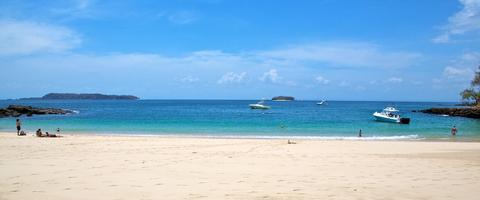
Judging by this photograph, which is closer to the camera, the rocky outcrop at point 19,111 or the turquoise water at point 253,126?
the turquoise water at point 253,126

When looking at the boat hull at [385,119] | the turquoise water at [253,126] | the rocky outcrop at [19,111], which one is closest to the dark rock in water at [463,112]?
the turquoise water at [253,126]

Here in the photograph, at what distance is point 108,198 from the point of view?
9445 mm

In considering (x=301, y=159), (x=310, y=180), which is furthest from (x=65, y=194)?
(x=301, y=159)

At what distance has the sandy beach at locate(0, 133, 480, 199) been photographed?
10.0 metres

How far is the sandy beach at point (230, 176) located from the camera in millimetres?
10023

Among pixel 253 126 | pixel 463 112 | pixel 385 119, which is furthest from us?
pixel 463 112

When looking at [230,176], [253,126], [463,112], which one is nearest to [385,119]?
[253,126]

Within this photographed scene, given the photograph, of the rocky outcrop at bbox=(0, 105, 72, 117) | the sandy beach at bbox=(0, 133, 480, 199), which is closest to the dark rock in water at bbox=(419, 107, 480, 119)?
the sandy beach at bbox=(0, 133, 480, 199)

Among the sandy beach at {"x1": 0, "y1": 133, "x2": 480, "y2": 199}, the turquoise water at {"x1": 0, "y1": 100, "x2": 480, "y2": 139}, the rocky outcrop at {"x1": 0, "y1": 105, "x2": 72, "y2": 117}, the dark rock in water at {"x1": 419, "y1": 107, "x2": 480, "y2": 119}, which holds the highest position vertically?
the dark rock in water at {"x1": 419, "y1": 107, "x2": 480, "y2": 119}

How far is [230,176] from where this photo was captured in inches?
491

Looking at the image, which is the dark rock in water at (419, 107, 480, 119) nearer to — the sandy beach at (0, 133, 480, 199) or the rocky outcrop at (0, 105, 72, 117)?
the sandy beach at (0, 133, 480, 199)

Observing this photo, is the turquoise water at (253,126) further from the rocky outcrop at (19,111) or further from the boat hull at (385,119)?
the rocky outcrop at (19,111)

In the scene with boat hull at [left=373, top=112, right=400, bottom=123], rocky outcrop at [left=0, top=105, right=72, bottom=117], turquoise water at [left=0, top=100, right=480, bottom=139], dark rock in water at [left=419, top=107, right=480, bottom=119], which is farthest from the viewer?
dark rock in water at [left=419, top=107, right=480, bottom=119]

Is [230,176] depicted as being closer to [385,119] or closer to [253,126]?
[253,126]
